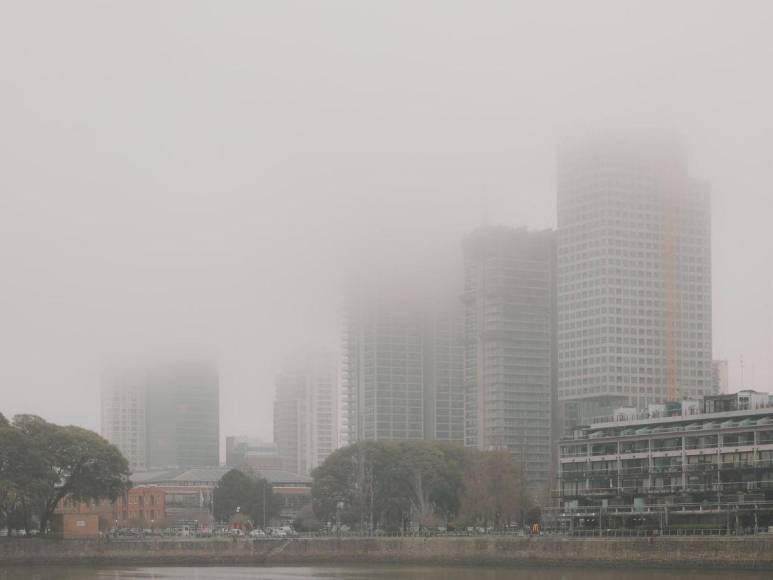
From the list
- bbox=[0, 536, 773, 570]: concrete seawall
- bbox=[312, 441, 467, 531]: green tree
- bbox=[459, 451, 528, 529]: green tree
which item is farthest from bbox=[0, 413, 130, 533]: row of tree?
bbox=[459, 451, 528, 529]: green tree

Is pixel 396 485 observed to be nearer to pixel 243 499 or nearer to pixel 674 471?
pixel 243 499

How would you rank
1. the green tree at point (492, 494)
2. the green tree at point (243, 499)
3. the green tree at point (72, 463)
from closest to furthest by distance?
the green tree at point (72, 463), the green tree at point (492, 494), the green tree at point (243, 499)

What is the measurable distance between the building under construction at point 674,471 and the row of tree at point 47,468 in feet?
157

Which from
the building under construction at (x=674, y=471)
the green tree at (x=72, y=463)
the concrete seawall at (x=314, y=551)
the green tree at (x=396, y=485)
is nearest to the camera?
the concrete seawall at (x=314, y=551)

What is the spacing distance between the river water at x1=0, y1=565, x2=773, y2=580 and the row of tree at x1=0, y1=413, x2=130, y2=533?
11.4 m

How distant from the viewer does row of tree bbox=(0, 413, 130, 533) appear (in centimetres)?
12506

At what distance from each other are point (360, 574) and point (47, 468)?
4041 cm

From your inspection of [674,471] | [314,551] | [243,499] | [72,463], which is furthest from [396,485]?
[72,463]

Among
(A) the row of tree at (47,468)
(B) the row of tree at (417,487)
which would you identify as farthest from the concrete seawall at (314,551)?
(B) the row of tree at (417,487)

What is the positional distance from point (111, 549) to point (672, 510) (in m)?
54.4

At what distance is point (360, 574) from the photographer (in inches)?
4085

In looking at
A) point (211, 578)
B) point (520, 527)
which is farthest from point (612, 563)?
point (520, 527)

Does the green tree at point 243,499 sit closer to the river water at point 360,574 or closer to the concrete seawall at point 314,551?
the concrete seawall at point 314,551

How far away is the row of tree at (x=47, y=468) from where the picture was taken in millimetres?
125062
